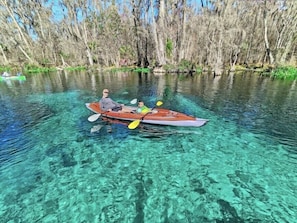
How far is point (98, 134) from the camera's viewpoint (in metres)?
8.36

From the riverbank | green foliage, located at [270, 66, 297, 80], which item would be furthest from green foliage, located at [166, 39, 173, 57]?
green foliage, located at [270, 66, 297, 80]

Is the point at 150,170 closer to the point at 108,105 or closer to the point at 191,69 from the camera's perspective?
the point at 108,105

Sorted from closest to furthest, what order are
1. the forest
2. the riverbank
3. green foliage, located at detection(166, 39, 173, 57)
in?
the riverbank < the forest < green foliage, located at detection(166, 39, 173, 57)

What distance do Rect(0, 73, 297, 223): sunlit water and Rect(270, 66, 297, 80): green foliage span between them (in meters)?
→ 15.9

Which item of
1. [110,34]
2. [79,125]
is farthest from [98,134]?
[110,34]

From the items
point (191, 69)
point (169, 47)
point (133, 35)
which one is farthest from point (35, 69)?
point (191, 69)

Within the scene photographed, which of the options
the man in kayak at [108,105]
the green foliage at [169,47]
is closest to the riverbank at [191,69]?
the green foliage at [169,47]

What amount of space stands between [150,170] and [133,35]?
37961mm

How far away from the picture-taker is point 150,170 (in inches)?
229

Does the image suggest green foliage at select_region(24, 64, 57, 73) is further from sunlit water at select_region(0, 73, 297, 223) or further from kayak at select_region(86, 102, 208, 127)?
kayak at select_region(86, 102, 208, 127)

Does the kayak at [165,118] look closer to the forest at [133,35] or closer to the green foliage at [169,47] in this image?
the forest at [133,35]

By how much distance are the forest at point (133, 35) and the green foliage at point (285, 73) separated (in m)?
4.93

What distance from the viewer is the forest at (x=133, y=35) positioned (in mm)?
31797

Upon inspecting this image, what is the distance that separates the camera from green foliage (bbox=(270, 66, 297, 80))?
23281mm
